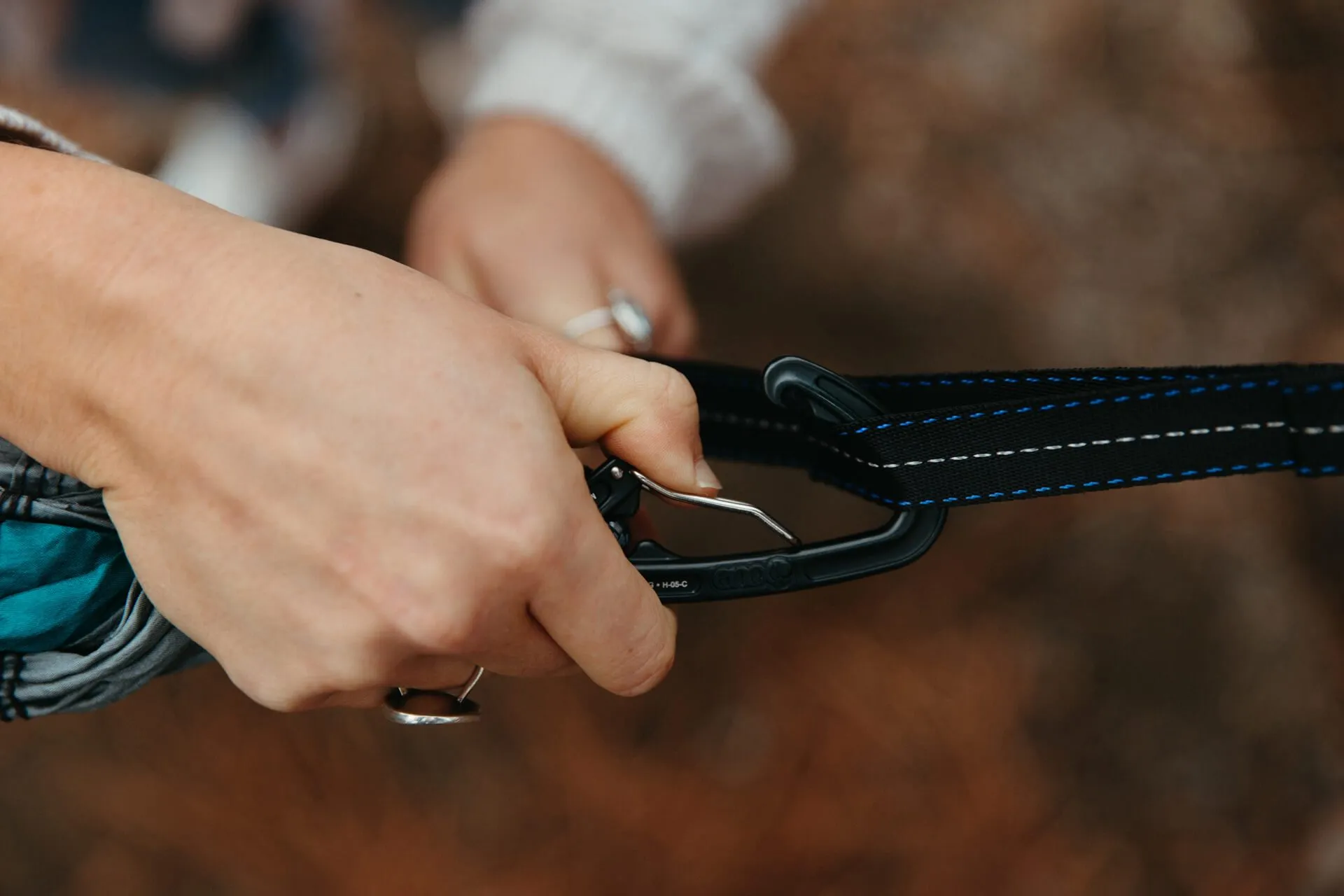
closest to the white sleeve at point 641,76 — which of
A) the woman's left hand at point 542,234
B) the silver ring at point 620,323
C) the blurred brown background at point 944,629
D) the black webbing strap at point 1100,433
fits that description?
the woman's left hand at point 542,234

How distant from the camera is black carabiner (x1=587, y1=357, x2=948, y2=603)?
1.54ft

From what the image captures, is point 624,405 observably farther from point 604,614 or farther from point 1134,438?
point 1134,438

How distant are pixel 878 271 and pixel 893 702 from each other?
456 mm

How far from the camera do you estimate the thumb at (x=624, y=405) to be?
1.38ft

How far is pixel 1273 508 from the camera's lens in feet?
3.29

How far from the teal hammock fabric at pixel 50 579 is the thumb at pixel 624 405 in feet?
0.76

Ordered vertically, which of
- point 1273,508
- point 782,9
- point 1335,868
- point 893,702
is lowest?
point 1335,868

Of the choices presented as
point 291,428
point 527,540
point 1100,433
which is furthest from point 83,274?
point 1100,433

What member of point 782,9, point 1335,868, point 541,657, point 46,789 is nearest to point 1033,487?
point 541,657

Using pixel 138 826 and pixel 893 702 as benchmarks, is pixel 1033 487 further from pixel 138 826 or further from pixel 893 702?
pixel 138 826

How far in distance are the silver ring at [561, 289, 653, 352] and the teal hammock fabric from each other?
0.30 meters

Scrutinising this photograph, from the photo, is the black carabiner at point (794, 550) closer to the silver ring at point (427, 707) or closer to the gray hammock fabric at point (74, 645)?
the silver ring at point (427, 707)

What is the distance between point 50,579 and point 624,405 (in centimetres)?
29

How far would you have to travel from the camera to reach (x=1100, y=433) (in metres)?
0.44
